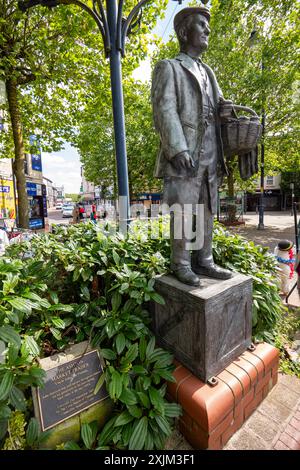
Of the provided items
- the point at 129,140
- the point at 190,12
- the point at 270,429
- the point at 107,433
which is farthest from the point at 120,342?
the point at 129,140

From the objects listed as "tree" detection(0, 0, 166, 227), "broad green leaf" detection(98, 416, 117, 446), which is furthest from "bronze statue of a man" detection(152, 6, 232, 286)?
"tree" detection(0, 0, 166, 227)

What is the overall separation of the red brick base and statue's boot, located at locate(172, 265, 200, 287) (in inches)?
28.4

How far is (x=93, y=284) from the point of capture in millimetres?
A: 2502

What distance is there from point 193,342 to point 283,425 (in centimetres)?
97

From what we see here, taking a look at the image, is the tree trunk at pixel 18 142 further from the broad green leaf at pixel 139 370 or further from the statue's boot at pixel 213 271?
the broad green leaf at pixel 139 370

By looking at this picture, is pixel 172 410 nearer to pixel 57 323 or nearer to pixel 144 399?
pixel 144 399

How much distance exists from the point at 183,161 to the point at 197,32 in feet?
3.80

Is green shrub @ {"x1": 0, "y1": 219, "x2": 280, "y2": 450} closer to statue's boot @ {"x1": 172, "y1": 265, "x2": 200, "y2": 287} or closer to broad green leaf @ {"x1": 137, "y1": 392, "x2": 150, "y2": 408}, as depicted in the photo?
broad green leaf @ {"x1": 137, "y1": 392, "x2": 150, "y2": 408}

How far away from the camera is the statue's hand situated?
1900 mm

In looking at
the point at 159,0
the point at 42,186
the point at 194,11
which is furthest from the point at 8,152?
the point at 194,11

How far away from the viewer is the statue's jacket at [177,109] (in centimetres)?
192

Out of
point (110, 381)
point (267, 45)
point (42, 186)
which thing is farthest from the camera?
point (42, 186)

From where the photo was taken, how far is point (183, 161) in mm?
1915
